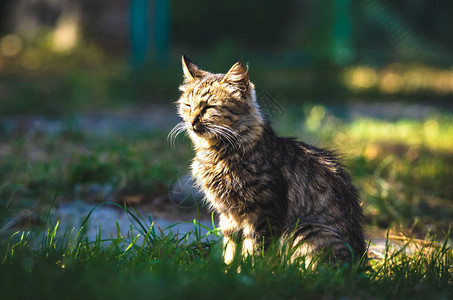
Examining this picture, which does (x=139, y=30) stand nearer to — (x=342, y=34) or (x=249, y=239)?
(x=342, y=34)

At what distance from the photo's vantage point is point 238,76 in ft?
11.3

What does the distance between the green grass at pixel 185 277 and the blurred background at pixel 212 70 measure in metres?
0.94

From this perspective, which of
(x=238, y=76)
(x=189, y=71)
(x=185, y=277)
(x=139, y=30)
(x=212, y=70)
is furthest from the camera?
(x=139, y=30)

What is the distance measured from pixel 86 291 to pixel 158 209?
2.42 meters

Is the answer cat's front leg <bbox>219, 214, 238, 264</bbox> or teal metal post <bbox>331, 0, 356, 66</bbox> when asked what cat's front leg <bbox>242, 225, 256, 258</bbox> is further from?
teal metal post <bbox>331, 0, 356, 66</bbox>

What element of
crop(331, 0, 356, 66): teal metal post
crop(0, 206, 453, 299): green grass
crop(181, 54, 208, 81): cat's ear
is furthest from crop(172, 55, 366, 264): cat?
crop(331, 0, 356, 66): teal metal post

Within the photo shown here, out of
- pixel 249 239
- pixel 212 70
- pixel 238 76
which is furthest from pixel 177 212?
pixel 212 70

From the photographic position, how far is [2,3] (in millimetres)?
15492

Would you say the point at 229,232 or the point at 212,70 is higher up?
the point at 212,70

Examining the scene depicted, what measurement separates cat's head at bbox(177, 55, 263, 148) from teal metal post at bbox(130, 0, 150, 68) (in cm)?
623

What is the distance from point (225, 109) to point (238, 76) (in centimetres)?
23

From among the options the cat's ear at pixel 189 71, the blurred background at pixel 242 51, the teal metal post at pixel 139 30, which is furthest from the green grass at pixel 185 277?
the teal metal post at pixel 139 30

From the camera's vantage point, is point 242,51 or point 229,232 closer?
point 229,232

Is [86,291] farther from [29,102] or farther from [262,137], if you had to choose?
[29,102]
